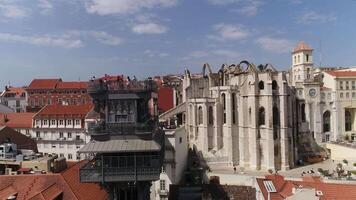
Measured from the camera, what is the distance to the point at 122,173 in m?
34.5

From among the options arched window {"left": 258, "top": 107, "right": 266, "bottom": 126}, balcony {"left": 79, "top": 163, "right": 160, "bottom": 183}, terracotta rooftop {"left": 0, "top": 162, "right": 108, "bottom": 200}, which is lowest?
terracotta rooftop {"left": 0, "top": 162, "right": 108, "bottom": 200}

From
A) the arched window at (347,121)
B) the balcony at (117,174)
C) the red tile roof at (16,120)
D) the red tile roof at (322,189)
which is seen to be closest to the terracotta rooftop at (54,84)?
the red tile roof at (16,120)

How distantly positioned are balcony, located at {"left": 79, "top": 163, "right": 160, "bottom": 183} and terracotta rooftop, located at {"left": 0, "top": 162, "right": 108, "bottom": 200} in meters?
3.18

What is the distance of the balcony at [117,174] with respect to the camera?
113ft

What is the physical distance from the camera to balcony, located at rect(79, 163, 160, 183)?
3434 centimetres

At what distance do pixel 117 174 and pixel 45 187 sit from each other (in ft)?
23.3

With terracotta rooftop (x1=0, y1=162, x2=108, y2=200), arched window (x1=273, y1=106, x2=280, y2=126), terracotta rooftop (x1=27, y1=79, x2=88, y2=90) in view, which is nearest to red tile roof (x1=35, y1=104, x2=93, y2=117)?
arched window (x1=273, y1=106, x2=280, y2=126)

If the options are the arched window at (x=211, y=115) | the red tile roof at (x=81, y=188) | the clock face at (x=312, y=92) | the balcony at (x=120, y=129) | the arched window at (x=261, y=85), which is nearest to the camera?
the balcony at (x=120, y=129)

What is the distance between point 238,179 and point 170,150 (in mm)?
10506

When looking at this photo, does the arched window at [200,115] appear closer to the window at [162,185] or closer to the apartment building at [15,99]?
the window at [162,185]

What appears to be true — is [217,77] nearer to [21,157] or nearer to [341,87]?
[341,87]

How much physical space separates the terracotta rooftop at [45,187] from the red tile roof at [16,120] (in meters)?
51.5

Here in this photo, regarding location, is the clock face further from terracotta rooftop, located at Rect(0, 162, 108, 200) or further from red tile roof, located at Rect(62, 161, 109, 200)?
terracotta rooftop, located at Rect(0, 162, 108, 200)

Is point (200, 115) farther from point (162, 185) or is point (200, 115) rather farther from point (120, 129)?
point (120, 129)
